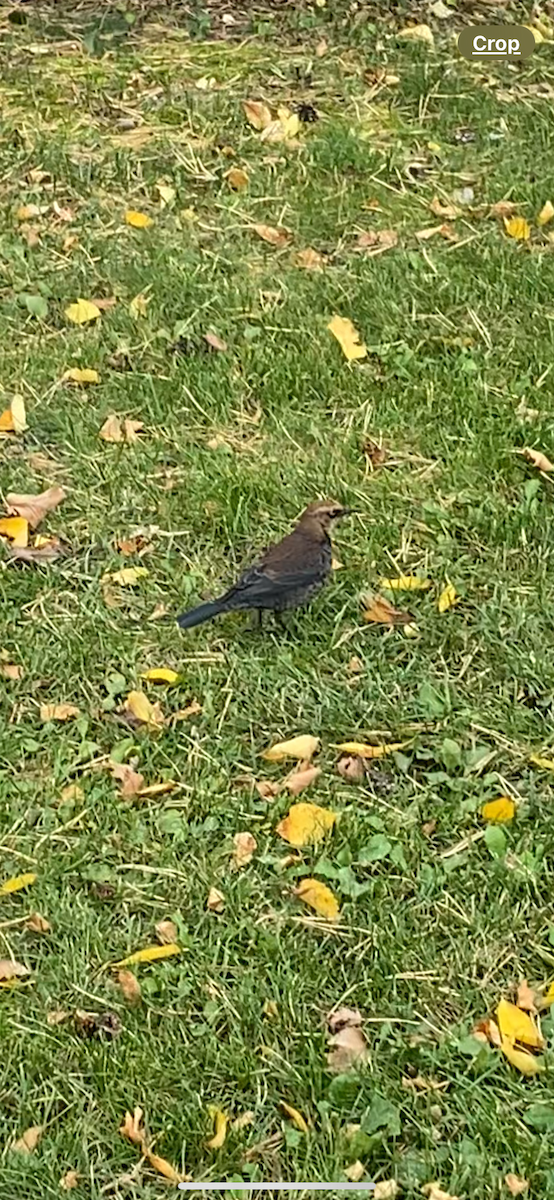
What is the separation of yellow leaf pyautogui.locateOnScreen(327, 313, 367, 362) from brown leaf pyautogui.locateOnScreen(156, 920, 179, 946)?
2.36 m

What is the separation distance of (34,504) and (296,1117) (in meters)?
2.18

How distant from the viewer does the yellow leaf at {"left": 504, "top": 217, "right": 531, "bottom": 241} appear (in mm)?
5703

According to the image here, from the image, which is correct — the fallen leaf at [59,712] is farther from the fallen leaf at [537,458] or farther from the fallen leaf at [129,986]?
the fallen leaf at [537,458]

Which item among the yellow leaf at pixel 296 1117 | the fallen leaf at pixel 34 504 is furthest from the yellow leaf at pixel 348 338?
the yellow leaf at pixel 296 1117

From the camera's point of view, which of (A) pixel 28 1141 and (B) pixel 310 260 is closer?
(A) pixel 28 1141

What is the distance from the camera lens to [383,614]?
13.4 feet

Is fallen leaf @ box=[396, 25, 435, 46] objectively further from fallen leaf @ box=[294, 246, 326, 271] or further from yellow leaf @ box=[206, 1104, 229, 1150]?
yellow leaf @ box=[206, 1104, 229, 1150]

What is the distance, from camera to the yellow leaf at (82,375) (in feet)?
16.6

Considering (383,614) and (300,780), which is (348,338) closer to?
(383,614)

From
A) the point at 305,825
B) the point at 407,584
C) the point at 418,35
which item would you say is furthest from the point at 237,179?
the point at 305,825

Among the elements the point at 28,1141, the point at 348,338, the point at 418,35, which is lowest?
the point at 28,1141

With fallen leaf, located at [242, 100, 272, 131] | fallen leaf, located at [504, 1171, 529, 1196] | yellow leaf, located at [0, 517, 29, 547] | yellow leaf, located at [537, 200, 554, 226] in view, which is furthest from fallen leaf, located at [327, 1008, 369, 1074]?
fallen leaf, located at [242, 100, 272, 131]

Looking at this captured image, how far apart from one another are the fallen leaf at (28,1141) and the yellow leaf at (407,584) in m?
1.78

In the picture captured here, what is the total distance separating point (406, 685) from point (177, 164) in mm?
3149
